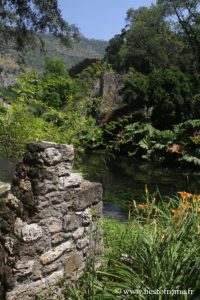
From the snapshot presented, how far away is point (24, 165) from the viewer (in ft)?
13.6

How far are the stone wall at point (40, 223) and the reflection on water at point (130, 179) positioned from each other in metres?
5.85

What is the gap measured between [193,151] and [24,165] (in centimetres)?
1776

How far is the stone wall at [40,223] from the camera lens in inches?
157

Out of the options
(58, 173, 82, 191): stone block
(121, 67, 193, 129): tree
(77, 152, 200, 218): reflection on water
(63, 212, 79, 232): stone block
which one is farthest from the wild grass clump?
(121, 67, 193, 129): tree

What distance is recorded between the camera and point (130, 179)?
16.8 m

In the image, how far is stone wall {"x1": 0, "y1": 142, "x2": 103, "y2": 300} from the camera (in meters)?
3.98

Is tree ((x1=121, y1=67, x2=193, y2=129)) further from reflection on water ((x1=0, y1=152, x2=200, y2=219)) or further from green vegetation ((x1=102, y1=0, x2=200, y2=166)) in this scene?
reflection on water ((x1=0, y1=152, x2=200, y2=219))

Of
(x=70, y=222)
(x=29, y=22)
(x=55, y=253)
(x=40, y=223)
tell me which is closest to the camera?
(x=40, y=223)

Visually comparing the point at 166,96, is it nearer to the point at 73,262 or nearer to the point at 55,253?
the point at 73,262

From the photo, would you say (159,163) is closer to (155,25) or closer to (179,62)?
(179,62)

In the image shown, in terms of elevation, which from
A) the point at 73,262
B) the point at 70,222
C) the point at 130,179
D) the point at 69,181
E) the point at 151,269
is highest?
the point at 69,181

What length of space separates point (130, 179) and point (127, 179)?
0.13 m

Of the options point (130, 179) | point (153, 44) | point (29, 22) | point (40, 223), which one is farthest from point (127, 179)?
point (153, 44)

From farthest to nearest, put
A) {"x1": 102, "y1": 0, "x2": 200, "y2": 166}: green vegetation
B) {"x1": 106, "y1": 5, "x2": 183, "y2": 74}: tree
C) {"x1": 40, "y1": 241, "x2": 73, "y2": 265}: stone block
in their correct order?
{"x1": 106, "y1": 5, "x2": 183, "y2": 74}: tree
{"x1": 102, "y1": 0, "x2": 200, "y2": 166}: green vegetation
{"x1": 40, "y1": 241, "x2": 73, "y2": 265}: stone block
